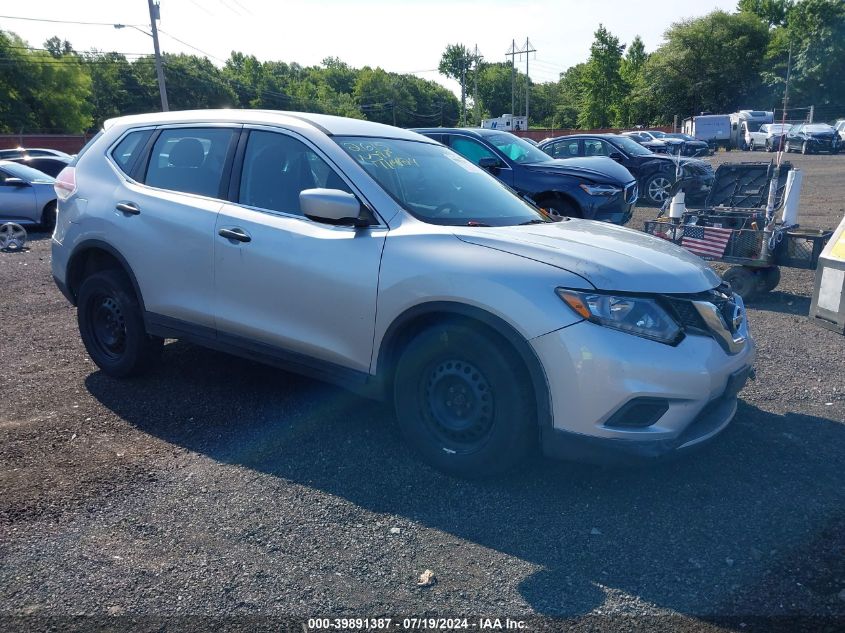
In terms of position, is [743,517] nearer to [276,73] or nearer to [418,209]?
[418,209]

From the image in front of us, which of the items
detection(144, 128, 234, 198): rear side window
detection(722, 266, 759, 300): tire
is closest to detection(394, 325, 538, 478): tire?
detection(144, 128, 234, 198): rear side window

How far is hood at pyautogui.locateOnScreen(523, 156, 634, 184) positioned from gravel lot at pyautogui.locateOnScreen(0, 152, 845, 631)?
579 cm

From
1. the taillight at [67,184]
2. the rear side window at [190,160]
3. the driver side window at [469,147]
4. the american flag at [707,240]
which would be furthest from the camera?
the driver side window at [469,147]

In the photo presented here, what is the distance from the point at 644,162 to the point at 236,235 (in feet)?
45.5

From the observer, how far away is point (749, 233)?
742 centimetres

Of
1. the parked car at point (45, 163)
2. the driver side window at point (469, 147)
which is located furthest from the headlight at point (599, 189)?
the parked car at point (45, 163)

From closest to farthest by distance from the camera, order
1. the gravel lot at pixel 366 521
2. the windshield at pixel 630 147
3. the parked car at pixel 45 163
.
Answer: the gravel lot at pixel 366 521
the parked car at pixel 45 163
the windshield at pixel 630 147

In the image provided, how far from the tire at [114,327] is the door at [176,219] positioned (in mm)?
231

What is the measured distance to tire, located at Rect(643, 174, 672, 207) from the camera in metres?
16.4

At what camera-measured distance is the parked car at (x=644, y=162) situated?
15.8 meters

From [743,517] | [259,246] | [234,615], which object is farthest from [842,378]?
[234,615]

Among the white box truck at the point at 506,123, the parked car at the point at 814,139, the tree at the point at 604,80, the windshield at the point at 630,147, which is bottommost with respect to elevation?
the windshield at the point at 630,147

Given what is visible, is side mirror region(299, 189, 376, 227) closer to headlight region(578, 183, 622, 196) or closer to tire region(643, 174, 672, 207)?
headlight region(578, 183, 622, 196)

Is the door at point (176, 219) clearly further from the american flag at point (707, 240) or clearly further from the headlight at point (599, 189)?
the headlight at point (599, 189)
